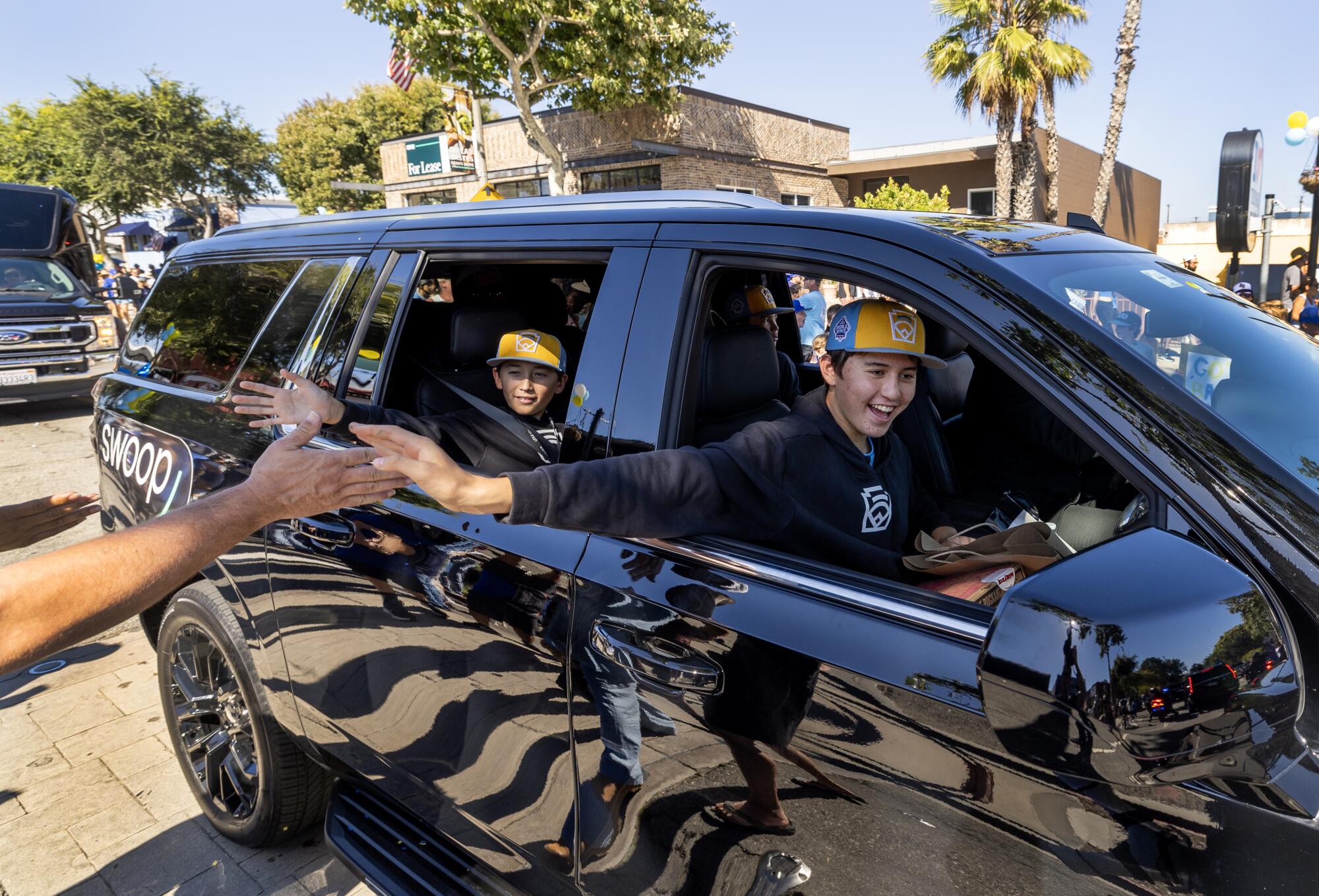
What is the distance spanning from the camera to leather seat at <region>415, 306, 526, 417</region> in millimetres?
3062

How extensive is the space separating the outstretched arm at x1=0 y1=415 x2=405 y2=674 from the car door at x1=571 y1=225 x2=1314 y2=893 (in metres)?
0.55

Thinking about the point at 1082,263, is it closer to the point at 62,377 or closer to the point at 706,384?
the point at 706,384

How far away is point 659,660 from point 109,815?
8.76 feet

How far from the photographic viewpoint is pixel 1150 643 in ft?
3.40

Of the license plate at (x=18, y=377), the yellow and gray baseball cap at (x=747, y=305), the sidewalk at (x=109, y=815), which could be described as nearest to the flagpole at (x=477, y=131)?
the license plate at (x=18, y=377)

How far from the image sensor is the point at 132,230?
40.2 meters

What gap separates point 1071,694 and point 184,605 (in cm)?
270

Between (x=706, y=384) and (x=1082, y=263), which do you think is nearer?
(x=1082, y=263)

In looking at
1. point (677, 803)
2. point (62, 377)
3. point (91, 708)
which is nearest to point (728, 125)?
point (62, 377)

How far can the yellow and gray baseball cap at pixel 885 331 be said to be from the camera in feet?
6.53

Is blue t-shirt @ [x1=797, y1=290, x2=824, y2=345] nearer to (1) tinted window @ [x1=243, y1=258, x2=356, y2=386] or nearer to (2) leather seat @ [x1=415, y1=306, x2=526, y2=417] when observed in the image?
(2) leather seat @ [x1=415, y1=306, x2=526, y2=417]

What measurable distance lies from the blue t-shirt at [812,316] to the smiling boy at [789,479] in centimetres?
196

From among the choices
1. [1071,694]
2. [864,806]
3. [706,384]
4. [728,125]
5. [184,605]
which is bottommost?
[184,605]

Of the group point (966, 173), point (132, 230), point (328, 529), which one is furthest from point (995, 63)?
point (132, 230)
